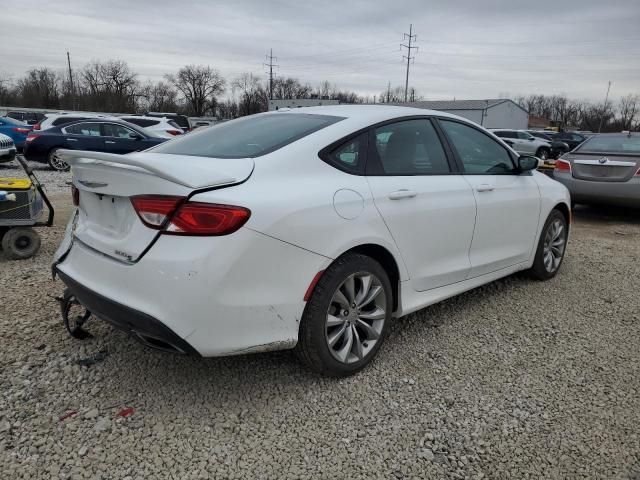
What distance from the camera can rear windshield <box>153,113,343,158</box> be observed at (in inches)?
108

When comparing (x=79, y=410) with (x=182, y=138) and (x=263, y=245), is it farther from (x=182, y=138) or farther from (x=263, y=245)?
(x=182, y=138)

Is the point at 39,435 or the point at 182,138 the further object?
the point at 182,138

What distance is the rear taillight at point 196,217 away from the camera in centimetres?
220

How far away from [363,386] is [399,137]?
1579 millimetres

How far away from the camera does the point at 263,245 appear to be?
2.29 metres

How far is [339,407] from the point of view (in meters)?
2.61

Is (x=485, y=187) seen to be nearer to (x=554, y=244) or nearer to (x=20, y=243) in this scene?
(x=554, y=244)

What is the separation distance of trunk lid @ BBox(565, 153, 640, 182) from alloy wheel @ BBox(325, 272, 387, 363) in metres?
6.47

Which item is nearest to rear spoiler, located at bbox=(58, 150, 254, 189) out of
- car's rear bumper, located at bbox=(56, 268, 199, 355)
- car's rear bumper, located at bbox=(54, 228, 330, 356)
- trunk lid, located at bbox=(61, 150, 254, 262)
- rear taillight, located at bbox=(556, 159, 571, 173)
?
trunk lid, located at bbox=(61, 150, 254, 262)

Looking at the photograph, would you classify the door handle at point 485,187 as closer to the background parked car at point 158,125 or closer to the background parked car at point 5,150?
the background parked car at point 5,150

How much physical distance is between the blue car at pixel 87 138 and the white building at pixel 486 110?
156 feet

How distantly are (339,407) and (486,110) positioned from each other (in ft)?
199

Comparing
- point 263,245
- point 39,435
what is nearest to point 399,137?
point 263,245

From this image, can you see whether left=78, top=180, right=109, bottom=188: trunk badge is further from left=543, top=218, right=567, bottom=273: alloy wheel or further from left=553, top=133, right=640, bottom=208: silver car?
left=553, top=133, right=640, bottom=208: silver car
